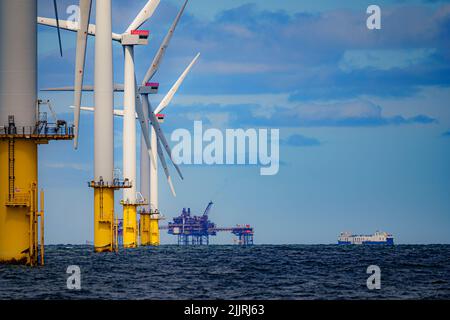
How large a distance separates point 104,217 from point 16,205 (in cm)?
5797

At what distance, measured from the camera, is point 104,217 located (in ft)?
483

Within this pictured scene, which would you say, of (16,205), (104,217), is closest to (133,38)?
(104,217)

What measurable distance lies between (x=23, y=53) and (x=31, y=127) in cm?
643

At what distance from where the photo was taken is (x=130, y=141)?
189 m

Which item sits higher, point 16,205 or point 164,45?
point 164,45

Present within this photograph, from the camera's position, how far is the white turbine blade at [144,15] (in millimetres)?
181500

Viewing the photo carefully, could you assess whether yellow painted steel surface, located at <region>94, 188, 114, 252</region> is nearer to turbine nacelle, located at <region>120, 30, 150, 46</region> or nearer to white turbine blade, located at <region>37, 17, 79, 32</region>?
white turbine blade, located at <region>37, 17, 79, 32</region>

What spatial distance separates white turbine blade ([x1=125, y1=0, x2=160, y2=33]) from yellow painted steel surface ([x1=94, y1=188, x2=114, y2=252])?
4590cm

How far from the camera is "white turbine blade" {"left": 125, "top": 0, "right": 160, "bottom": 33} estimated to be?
18150 centimetres

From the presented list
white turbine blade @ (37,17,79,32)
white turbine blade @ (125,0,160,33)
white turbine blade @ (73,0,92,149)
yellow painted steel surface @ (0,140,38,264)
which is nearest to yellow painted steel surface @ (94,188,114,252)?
white turbine blade @ (37,17,79,32)

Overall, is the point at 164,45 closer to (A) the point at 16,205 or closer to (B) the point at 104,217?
(B) the point at 104,217

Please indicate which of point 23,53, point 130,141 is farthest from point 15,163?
point 130,141

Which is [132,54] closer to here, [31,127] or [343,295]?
[31,127]

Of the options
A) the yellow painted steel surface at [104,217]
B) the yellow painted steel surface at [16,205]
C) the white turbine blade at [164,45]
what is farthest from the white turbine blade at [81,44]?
the white turbine blade at [164,45]
